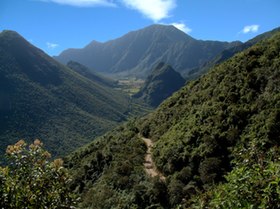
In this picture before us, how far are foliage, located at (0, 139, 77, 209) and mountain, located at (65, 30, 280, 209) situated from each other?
14.0m

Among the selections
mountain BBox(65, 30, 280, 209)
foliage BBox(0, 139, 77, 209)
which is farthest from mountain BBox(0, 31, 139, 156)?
foliage BBox(0, 139, 77, 209)

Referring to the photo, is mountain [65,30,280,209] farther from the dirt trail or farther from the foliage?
the foliage

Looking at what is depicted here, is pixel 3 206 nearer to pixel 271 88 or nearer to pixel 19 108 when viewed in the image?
pixel 271 88

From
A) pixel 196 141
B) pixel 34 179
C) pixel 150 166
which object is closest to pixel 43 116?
pixel 150 166

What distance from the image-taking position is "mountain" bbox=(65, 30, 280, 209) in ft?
92.1

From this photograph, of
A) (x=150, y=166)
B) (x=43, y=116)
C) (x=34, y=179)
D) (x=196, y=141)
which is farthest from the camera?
(x=43, y=116)

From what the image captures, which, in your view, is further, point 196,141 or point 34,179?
point 196,141

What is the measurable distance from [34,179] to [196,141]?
25.6 m

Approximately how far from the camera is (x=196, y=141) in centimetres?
3278

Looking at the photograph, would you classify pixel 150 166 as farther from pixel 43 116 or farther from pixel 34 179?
pixel 43 116

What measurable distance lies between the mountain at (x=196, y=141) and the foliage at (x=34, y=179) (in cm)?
1401

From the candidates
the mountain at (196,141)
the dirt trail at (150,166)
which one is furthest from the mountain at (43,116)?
the dirt trail at (150,166)

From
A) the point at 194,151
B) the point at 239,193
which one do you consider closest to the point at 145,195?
the point at 194,151

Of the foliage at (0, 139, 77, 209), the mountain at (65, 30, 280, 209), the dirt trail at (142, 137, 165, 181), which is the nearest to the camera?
the foliage at (0, 139, 77, 209)
